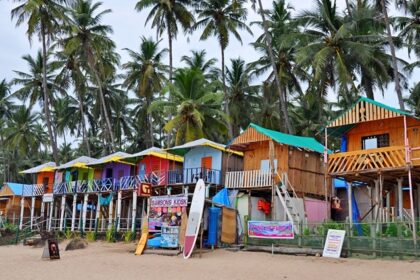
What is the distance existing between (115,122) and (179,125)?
→ 18837 mm

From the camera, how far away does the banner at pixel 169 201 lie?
21.9 m

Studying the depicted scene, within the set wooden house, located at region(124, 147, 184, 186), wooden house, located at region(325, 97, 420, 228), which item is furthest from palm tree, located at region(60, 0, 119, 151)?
wooden house, located at region(325, 97, 420, 228)

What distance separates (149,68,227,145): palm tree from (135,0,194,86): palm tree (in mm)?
4440

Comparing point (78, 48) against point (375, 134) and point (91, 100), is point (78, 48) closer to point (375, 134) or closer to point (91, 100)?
point (91, 100)

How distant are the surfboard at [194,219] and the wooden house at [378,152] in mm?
5480

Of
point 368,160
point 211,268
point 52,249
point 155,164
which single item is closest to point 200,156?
point 155,164

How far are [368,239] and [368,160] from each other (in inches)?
143

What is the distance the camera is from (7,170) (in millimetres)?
59875

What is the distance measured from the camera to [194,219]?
2062cm

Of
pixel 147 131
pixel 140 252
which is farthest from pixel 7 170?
pixel 140 252

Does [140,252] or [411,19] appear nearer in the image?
Result: [140,252]

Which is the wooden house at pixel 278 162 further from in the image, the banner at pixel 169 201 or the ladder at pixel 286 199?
the banner at pixel 169 201

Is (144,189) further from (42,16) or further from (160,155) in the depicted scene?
(42,16)

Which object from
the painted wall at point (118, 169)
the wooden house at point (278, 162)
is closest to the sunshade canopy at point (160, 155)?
the painted wall at point (118, 169)
